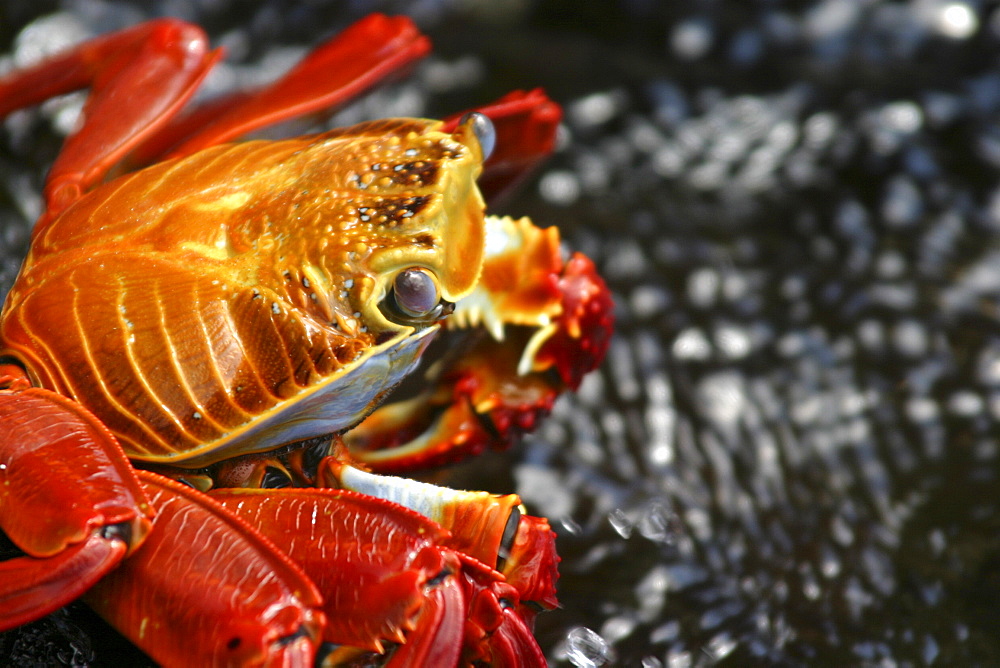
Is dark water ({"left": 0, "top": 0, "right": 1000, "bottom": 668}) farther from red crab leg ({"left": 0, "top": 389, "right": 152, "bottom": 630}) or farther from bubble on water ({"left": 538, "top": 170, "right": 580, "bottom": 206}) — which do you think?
red crab leg ({"left": 0, "top": 389, "right": 152, "bottom": 630})

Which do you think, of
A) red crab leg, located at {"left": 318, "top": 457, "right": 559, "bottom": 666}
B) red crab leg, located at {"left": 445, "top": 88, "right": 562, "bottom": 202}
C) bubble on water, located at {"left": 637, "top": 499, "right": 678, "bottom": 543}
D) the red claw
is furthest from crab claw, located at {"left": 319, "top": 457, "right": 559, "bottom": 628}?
red crab leg, located at {"left": 445, "top": 88, "right": 562, "bottom": 202}

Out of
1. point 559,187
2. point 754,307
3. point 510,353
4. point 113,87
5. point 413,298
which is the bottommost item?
point 754,307

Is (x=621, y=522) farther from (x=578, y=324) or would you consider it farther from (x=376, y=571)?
(x=376, y=571)

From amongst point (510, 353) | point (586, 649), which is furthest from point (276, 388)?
point (586, 649)

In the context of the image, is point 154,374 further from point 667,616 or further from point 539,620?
point 667,616

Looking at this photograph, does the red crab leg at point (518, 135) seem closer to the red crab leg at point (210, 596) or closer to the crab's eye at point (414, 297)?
the crab's eye at point (414, 297)

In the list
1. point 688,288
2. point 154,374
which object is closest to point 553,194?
point 688,288
